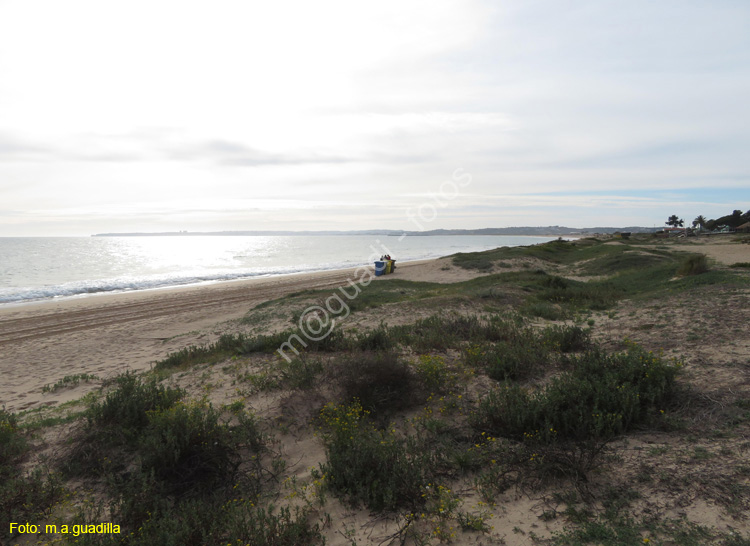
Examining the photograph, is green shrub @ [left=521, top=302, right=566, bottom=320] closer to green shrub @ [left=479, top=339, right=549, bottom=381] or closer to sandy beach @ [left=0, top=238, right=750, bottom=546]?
sandy beach @ [left=0, top=238, right=750, bottom=546]

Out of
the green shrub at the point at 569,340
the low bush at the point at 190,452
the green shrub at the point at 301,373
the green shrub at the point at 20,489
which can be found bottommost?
the green shrub at the point at 20,489

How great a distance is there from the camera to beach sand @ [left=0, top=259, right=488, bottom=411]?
9570 mm

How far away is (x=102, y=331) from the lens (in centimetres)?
1513

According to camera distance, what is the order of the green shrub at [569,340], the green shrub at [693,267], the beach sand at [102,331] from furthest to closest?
1. the green shrub at [693,267]
2. the beach sand at [102,331]
3. the green shrub at [569,340]

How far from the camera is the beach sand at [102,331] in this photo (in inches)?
377

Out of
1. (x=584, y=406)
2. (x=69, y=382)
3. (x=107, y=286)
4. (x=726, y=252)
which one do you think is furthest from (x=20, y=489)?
(x=726, y=252)

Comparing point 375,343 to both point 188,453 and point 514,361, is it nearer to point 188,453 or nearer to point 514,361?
point 514,361

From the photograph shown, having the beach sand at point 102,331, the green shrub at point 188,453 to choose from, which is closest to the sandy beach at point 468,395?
the beach sand at point 102,331

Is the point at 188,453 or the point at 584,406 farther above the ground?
the point at 584,406

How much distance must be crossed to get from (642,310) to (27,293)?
119 ft

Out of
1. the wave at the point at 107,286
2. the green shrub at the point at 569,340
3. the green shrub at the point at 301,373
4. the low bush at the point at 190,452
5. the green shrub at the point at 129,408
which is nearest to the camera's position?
the low bush at the point at 190,452

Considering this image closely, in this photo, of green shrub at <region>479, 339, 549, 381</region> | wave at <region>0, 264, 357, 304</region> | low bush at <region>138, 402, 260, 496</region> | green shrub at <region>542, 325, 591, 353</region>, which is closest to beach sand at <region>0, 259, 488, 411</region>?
wave at <region>0, 264, 357, 304</region>

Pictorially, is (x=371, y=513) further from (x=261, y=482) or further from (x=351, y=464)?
(x=261, y=482)

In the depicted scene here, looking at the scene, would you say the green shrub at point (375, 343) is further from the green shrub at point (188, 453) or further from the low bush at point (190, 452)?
the green shrub at point (188, 453)
